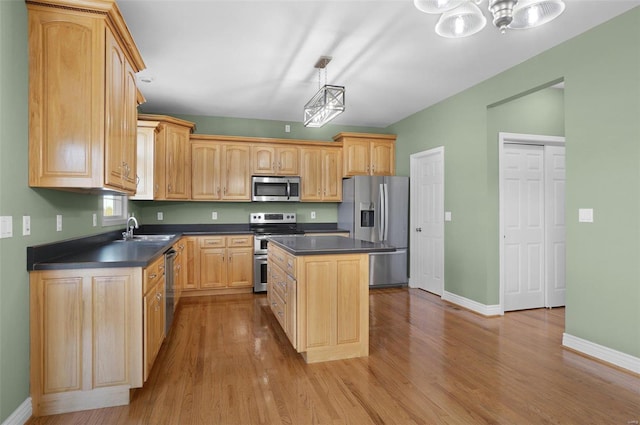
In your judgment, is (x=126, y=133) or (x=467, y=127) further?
(x=467, y=127)

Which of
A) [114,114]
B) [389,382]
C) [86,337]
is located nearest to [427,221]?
[389,382]

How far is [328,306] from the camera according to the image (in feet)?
9.28

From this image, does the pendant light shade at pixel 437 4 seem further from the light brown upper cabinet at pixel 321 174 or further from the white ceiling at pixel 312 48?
the light brown upper cabinet at pixel 321 174

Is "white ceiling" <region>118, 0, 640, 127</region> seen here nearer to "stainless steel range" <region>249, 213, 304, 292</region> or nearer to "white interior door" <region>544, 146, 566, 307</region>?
"white interior door" <region>544, 146, 566, 307</region>

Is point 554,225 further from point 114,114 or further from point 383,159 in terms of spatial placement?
point 114,114

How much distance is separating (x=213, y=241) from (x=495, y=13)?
432cm

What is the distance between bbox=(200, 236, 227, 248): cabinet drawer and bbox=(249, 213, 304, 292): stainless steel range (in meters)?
0.46

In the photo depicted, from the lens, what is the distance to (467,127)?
170 inches

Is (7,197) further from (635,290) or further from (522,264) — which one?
(522,264)

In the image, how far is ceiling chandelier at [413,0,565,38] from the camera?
1725 mm

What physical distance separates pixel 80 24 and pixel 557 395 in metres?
3.90

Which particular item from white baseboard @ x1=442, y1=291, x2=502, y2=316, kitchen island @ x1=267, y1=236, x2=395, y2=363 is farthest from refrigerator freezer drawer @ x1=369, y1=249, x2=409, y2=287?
kitchen island @ x1=267, y1=236, x2=395, y2=363

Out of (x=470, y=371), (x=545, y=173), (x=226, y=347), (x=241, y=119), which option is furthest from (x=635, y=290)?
(x=241, y=119)

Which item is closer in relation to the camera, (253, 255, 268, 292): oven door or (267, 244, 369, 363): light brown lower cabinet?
(267, 244, 369, 363): light brown lower cabinet
